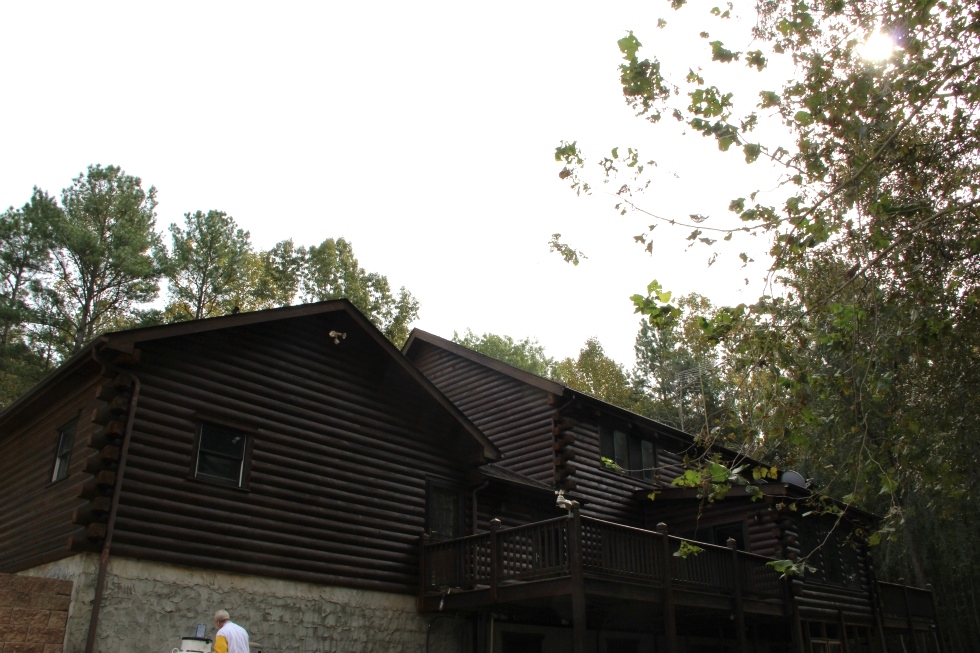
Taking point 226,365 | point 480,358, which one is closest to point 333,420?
point 226,365

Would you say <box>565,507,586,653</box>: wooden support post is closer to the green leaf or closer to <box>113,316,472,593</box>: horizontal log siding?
<box>113,316,472,593</box>: horizontal log siding

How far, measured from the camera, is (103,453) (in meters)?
12.7

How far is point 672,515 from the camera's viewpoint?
2309 centimetres

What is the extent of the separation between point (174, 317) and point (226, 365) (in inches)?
935

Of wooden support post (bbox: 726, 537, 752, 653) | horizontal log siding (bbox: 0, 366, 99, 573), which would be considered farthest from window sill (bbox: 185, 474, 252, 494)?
wooden support post (bbox: 726, 537, 752, 653)

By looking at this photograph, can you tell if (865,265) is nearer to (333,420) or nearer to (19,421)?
(333,420)

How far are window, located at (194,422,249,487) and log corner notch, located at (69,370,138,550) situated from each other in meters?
1.49

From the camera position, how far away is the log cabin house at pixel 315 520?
42.4ft

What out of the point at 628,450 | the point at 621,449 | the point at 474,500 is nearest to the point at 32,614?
the point at 474,500

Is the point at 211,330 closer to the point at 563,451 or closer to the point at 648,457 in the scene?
the point at 563,451

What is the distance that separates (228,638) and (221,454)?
4.07m

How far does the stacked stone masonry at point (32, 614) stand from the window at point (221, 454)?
2881 millimetres

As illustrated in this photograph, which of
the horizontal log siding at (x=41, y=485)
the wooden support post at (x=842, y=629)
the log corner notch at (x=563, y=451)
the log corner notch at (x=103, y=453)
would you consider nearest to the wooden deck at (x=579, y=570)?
the log corner notch at (x=563, y=451)

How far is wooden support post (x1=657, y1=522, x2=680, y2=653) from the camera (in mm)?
15188
